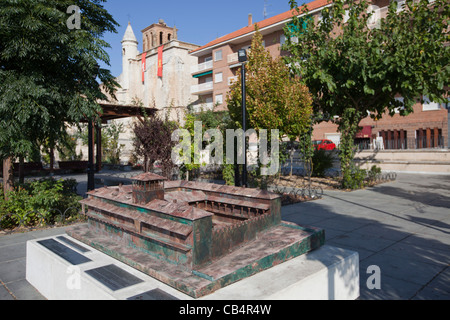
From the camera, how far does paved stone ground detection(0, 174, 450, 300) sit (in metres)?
4.04

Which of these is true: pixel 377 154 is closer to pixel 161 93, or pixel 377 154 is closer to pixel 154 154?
pixel 154 154

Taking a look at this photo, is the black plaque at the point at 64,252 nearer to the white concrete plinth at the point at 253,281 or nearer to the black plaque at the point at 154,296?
the white concrete plinth at the point at 253,281

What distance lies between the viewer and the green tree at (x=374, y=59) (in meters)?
12.0

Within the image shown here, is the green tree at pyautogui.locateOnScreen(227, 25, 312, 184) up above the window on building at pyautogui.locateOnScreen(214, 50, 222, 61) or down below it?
below

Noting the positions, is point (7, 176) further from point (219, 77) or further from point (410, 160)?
point (219, 77)

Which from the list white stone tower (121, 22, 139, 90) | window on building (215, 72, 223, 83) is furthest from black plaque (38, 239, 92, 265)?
white stone tower (121, 22, 139, 90)

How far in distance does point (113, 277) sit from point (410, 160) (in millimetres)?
22332

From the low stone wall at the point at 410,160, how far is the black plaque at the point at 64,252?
20.3m

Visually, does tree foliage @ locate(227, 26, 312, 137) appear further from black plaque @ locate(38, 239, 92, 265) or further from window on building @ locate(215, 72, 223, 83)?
window on building @ locate(215, 72, 223, 83)

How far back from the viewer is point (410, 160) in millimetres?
20891
